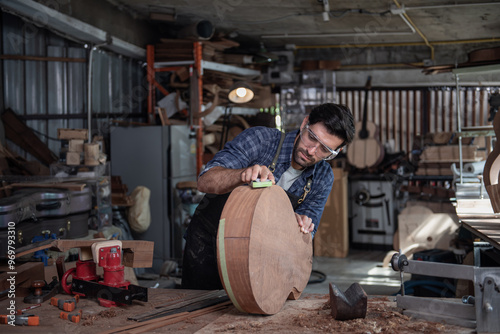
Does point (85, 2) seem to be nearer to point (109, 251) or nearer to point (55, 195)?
point (55, 195)

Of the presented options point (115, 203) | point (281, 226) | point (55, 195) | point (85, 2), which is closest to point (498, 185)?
point (281, 226)

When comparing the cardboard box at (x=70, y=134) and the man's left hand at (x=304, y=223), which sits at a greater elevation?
the cardboard box at (x=70, y=134)

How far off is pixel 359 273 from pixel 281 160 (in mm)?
4617

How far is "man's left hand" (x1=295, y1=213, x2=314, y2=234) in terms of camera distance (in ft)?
8.12

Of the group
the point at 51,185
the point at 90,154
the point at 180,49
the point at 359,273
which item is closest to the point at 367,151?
the point at 359,273

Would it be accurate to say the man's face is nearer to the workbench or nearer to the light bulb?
the workbench

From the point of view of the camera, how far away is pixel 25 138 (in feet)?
19.1

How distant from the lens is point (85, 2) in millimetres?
5969

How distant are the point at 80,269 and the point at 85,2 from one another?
4340 mm

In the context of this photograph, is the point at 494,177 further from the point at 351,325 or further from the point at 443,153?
the point at 443,153

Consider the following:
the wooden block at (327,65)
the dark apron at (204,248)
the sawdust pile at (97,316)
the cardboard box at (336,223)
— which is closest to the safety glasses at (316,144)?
the dark apron at (204,248)

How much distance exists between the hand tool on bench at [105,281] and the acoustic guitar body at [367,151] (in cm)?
642

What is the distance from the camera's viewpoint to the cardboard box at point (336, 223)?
807 centimetres

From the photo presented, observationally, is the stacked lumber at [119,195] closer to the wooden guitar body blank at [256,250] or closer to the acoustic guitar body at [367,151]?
the acoustic guitar body at [367,151]
